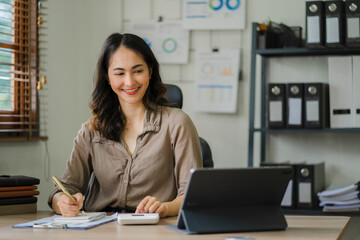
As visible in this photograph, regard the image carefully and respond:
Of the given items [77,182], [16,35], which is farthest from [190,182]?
[16,35]

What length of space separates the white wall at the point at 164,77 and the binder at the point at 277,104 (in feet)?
1.11

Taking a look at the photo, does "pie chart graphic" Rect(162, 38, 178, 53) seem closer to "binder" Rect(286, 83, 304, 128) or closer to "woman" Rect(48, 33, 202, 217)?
"binder" Rect(286, 83, 304, 128)

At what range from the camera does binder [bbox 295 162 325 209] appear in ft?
10.2

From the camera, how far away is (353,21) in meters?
3.00

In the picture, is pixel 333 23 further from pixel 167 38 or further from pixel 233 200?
pixel 233 200

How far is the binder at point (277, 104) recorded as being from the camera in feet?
10.4

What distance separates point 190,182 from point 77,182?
80 cm

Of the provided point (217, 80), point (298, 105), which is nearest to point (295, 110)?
point (298, 105)

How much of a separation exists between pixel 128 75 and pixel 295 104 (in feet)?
4.70

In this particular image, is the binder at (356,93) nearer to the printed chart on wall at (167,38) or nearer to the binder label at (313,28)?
the binder label at (313,28)

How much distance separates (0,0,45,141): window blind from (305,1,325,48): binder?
5.05 ft

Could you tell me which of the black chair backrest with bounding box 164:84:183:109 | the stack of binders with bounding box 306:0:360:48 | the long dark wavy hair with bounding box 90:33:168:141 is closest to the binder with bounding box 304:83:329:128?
the stack of binders with bounding box 306:0:360:48

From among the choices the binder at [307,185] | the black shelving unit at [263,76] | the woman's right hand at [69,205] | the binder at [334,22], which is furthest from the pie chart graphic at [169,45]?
the woman's right hand at [69,205]

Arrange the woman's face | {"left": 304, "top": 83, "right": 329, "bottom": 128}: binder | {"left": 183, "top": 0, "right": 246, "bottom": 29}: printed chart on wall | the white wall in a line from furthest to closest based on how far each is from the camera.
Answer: {"left": 183, "top": 0, "right": 246, "bottom": 29}: printed chart on wall, the white wall, {"left": 304, "top": 83, "right": 329, "bottom": 128}: binder, the woman's face
